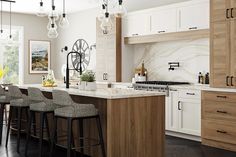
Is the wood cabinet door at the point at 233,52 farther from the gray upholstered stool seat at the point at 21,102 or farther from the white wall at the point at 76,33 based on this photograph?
the white wall at the point at 76,33

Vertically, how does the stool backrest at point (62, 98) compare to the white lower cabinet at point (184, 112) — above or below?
above

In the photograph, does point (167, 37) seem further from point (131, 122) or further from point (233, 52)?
point (131, 122)

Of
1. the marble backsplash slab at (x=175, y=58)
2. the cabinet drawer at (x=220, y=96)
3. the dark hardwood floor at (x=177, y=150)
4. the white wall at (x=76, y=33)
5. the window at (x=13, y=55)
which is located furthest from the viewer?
the window at (x=13, y=55)

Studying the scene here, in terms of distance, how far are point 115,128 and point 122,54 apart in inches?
152

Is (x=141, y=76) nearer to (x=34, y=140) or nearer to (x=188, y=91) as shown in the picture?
(x=188, y=91)

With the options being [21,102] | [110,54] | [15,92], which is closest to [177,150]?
[21,102]

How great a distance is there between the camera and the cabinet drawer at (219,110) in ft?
16.5

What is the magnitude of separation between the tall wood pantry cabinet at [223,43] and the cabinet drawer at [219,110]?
0.94 ft

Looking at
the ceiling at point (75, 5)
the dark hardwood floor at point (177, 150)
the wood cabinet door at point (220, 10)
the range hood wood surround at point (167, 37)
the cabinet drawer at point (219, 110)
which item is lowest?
the dark hardwood floor at point (177, 150)

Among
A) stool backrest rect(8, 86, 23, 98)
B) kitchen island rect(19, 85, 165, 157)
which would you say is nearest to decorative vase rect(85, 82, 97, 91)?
kitchen island rect(19, 85, 165, 157)

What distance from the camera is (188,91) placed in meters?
5.84

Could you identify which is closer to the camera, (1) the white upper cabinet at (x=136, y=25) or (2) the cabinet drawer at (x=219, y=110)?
(2) the cabinet drawer at (x=219, y=110)

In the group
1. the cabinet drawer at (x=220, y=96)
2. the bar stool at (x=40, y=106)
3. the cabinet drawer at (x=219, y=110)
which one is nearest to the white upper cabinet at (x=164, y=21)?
the cabinet drawer at (x=220, y=96)

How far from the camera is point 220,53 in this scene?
5.22 metres
